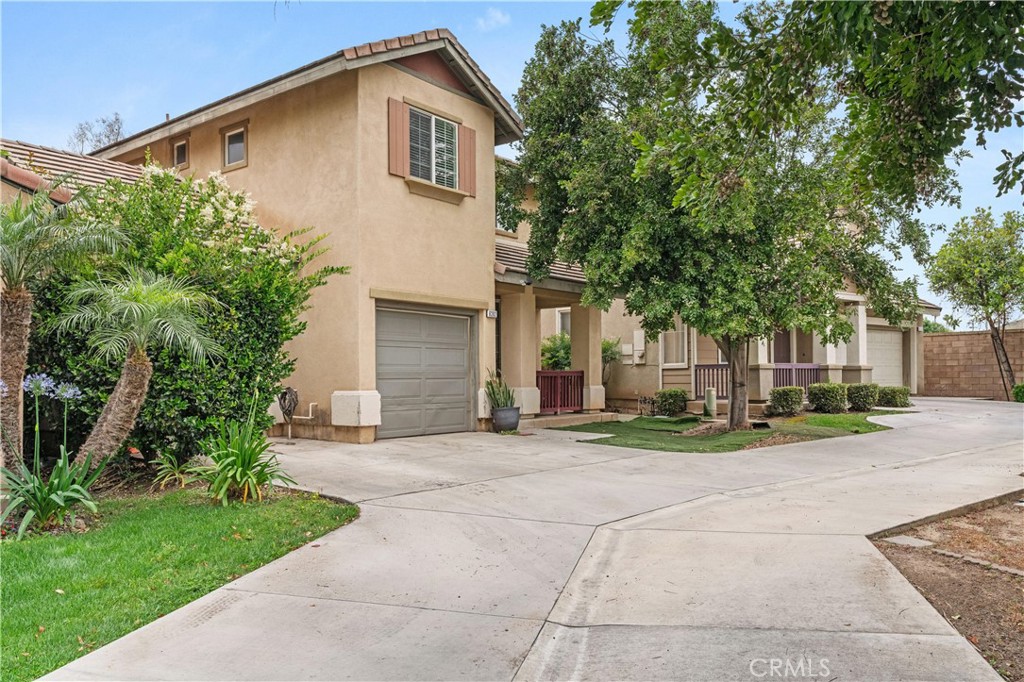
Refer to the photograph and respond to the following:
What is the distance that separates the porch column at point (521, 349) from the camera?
50.0 feet

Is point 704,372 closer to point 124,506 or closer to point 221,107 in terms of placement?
point 221,107

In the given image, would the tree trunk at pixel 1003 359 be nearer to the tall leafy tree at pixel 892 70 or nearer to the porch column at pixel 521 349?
the porch column at pixel 521 349

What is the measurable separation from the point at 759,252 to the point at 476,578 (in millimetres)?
9344

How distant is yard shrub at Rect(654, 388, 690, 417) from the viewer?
63.0 feet

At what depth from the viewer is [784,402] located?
18062 millimetres

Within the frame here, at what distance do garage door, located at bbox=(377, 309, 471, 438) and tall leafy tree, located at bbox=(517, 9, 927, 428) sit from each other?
102 inches

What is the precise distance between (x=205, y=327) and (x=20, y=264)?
166 cm

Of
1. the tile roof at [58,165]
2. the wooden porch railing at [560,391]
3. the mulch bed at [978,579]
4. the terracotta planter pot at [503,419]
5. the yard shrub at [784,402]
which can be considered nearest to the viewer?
the mulch bed at [978,579]

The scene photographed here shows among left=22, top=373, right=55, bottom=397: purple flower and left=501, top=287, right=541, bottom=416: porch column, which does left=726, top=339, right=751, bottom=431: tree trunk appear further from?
left=22, top=373, right=55, bottom=397: purple flower

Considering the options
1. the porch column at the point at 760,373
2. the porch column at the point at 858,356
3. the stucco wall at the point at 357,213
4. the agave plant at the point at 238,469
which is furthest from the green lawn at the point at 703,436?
the agave plant at the point at 238,469

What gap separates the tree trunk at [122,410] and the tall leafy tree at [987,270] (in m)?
23.2

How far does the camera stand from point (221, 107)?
1345 centimetres

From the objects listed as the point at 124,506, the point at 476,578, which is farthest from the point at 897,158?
the point at 124,506

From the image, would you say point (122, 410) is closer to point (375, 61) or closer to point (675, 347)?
point (375, 61)
